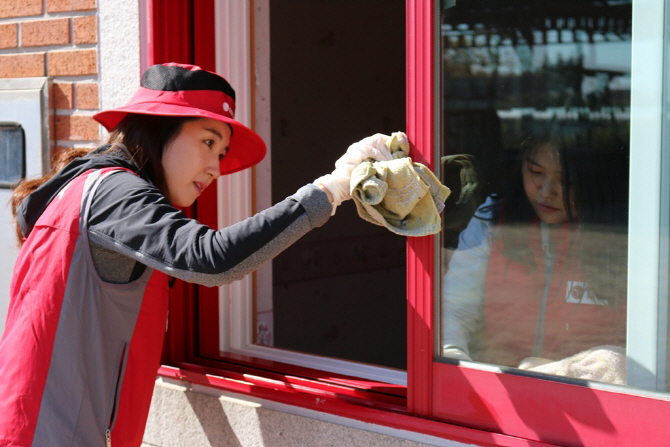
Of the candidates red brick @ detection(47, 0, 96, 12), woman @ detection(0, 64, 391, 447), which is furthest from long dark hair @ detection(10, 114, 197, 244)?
red brick @ detection(47, 0, 96, 12)

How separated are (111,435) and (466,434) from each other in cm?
100

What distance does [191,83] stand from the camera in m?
1.96

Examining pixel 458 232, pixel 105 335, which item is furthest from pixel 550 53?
pixel 105 335

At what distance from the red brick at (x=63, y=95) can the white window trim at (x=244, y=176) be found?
2.24 feet

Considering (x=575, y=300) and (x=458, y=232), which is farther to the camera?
(x=458, y=232)

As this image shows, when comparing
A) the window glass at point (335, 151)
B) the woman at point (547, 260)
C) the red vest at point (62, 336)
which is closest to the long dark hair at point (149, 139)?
the red vest at point (62, 336)

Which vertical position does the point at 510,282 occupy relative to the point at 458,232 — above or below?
below

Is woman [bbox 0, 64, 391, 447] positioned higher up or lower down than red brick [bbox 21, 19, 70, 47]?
lower down

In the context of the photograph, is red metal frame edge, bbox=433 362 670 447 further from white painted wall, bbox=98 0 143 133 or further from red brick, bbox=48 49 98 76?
red brick, bbox=48 49 98 76

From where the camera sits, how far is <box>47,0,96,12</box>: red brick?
2875 mm

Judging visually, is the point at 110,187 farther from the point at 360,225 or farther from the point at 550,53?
the point at 360,225

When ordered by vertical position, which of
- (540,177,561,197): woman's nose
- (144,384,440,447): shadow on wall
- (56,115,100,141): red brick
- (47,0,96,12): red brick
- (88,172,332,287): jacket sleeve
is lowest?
(144,384,440,447): shadow on wall

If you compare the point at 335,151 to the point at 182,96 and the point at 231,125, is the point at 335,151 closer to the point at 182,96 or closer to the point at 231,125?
the point at 231,125

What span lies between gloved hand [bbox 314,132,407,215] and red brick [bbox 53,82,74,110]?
1616mm
